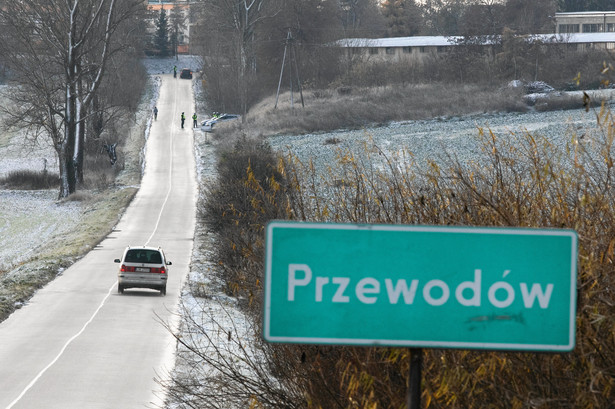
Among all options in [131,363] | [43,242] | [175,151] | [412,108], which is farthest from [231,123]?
[131,363]

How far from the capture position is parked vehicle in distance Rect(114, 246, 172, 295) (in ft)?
87.4

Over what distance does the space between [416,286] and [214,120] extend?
270 feet

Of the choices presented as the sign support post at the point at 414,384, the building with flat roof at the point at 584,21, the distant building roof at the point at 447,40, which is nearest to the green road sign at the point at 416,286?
the sign support post at the point at 414,384

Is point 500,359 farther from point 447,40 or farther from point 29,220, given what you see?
point 447,40

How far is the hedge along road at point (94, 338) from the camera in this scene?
15102 mm

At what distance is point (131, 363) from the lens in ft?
57.1

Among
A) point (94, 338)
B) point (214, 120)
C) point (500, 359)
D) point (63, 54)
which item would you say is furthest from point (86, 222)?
point (500, 359)

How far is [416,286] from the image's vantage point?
382 cm

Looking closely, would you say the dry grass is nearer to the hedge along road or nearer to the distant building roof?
the hedge along road

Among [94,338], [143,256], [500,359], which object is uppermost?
[500,359]

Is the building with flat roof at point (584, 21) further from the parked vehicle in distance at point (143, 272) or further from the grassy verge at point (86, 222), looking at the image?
the parked vehicle in distance at point (143, 272)

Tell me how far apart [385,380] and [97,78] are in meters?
47.3

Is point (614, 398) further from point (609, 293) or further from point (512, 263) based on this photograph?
point (512, 263)

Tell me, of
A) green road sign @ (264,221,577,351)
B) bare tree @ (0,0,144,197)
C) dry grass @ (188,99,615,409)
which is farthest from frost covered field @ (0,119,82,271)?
green road sign @ (264,221,577,351)
